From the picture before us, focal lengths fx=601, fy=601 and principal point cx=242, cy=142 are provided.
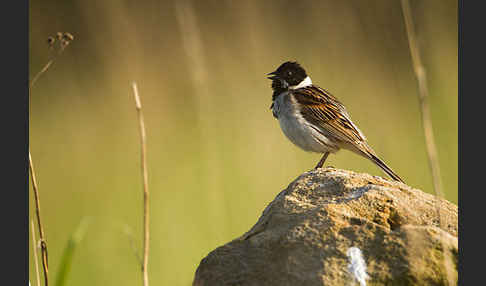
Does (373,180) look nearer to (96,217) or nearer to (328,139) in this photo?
(328,139)

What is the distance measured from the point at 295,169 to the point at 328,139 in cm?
150

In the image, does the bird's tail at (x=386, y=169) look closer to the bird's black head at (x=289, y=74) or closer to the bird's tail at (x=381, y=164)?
the bird's tail at (x=381, y=164)

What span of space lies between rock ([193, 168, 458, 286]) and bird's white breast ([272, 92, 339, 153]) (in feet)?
7.64

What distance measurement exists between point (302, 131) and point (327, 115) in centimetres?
28

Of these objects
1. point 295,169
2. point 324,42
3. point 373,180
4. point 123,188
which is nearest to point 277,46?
point 324,42

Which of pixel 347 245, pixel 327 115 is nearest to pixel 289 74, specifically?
pixel 327 115

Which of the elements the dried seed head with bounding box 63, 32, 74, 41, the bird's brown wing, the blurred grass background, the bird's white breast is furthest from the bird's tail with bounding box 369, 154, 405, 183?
the dried seed head with bounding box 63, 32, 74, 41

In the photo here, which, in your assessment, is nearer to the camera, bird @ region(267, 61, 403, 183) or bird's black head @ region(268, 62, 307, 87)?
bird @ region(267, 61, 403, 183)

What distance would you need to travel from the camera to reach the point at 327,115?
5.25 m

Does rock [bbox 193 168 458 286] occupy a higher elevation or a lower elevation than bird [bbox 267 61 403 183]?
lower

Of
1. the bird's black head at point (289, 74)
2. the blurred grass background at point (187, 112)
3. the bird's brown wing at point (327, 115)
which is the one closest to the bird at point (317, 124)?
the bird's brown wing at point (327, 115)

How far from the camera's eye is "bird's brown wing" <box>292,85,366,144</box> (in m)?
5.14

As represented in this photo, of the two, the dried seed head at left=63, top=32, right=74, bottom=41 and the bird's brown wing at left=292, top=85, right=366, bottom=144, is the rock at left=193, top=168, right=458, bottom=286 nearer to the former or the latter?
the dried seed head at left=63, top=32, right=74, bottom=41

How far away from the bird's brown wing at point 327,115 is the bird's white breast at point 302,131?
0.17 feet
